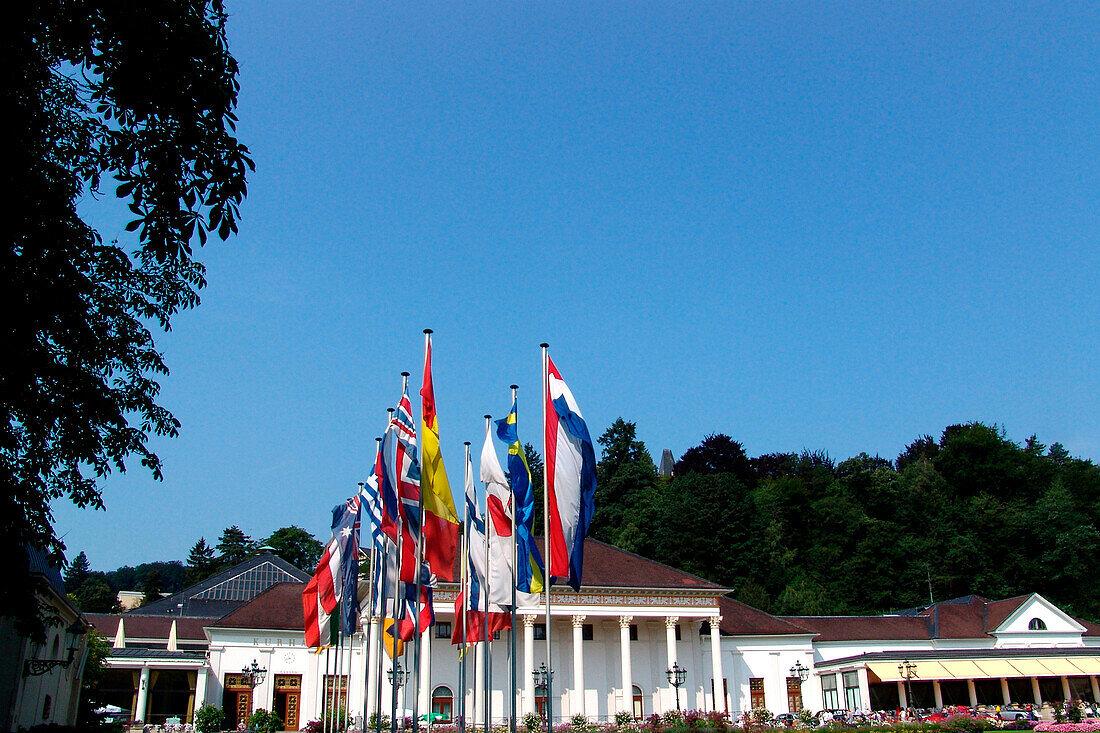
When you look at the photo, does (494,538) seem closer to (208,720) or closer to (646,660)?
(208,720)

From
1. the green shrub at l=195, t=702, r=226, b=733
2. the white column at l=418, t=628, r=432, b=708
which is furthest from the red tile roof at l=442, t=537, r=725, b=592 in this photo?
the green shrub at l=195, t=702, r=226, b=733

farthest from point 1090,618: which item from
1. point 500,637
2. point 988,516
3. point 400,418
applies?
point 400,418

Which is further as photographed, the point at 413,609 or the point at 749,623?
the point at 749,623

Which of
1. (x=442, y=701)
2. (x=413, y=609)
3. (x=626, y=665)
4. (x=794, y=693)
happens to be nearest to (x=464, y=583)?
(x=413, y=609)

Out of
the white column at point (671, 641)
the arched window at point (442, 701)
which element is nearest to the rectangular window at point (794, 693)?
the white column at point (671, 641)

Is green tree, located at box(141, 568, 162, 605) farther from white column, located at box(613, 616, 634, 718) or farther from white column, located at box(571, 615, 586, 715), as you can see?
white column, located at box(613, 616, 634, 718)

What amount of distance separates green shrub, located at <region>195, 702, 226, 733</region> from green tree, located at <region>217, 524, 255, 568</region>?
69533mm

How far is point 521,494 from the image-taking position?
66.9 ft

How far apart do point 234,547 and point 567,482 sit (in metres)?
103

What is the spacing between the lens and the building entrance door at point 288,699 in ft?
160

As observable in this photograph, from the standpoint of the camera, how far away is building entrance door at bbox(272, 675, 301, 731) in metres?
48.8

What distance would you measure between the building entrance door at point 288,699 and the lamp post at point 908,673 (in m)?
35.0

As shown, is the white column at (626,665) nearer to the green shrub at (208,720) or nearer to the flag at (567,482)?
the green shrub at (208,720)

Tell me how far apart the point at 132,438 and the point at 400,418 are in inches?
293
